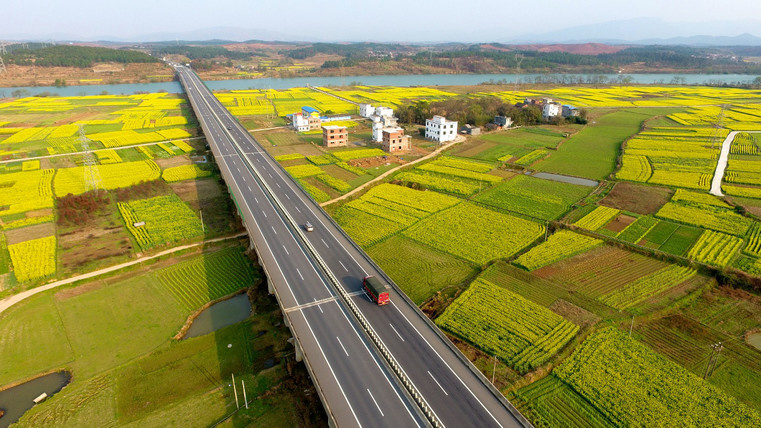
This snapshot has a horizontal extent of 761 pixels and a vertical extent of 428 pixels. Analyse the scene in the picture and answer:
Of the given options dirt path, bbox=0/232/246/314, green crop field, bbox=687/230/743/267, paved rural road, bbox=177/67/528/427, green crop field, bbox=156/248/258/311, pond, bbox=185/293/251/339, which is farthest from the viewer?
green crop field, bbox=687/230/743/267

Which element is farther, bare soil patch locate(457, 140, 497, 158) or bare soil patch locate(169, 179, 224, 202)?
bare soil patch locate(457, 140, 497, 158)

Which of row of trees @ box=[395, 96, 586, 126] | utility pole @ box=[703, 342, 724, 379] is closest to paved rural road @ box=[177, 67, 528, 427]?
utility pole @ box=[703, 342, 724, 379]

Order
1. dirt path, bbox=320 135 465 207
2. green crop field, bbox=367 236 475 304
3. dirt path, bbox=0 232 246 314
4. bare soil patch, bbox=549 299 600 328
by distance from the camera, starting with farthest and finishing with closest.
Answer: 1. dirt path, bbox=320 135 465 207
2. green crop field, bbox=367 236 475 304
3. dirt path, bbox=0 232 246 314
4. bare soil patch, bbox=549 299 600 328

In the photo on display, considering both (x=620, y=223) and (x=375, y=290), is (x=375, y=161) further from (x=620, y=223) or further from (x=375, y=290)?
(x=375, y=290)

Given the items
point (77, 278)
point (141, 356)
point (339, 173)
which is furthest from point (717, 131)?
point (77, 278)

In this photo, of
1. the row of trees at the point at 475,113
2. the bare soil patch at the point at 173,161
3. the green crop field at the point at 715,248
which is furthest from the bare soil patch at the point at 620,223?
the bare soil patch at the point at 173,161

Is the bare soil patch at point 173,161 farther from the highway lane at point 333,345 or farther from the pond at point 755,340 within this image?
the pond at point 755,340

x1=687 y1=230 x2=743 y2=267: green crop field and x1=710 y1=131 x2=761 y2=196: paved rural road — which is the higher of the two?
x1=710 y1=131 x2=761 y2=196: paved rural road

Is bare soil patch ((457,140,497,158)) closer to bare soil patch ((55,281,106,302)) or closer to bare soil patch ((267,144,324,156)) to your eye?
bare soil patch ((267,144,324,156))
